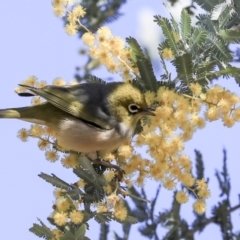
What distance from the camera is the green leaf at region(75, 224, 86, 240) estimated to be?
3.88m

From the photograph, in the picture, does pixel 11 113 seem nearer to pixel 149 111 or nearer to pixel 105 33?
pixel 105 33

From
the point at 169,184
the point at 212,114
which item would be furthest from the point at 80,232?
the point at 212,114

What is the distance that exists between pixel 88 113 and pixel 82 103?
0.26 ft

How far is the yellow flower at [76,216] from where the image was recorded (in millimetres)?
3957

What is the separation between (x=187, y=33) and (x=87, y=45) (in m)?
0.65

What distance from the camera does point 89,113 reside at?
4.90 meters

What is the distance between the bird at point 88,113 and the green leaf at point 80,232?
90 centimetres

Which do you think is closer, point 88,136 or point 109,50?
point 109,50

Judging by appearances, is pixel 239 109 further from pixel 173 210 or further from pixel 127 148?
pixel 173 210

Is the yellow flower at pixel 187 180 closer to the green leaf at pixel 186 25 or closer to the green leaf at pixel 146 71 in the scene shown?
the green leaf at pixel 146 71

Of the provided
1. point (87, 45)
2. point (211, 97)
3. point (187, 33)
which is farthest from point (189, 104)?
point (87, 45)

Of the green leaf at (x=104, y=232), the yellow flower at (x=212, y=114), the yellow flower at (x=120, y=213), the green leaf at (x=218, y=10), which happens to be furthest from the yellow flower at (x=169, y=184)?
the green leaf at (x=104, y=232)

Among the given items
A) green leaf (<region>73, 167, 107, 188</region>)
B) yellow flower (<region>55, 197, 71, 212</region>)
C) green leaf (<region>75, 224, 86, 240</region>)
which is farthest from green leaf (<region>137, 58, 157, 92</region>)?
green leaf (<region>75, 224, 86, 240</region>)

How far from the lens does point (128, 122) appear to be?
4.86 m
